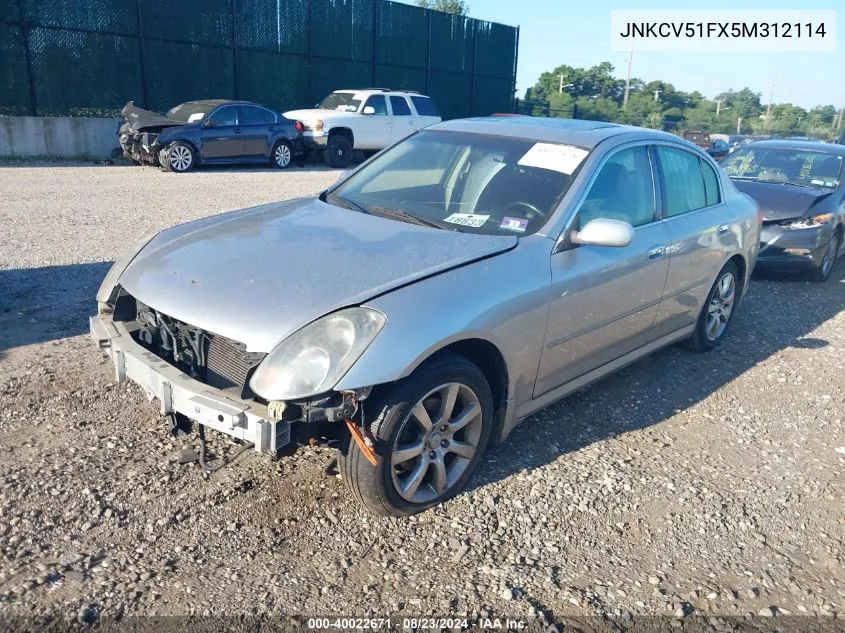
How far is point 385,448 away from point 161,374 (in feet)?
3.27

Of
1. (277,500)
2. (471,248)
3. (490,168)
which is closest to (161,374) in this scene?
(277,500)

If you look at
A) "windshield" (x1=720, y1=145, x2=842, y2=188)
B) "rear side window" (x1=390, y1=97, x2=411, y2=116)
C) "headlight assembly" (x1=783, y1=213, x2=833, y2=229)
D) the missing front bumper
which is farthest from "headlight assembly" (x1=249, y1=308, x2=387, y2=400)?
"rear side window" (x1=390, y1=97, x2=411, y2=116)

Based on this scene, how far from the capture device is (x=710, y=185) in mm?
5465

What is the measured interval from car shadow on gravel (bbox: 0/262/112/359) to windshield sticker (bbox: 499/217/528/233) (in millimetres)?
3148

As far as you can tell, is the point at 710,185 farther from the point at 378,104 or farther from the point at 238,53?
the point at 238,53

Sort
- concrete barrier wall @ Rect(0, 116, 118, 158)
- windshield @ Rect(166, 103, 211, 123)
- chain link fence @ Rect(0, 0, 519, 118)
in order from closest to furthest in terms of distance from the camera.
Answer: windshield @ Rect(166, 103, 211, 123) → concrete barrier wall @ Rect(0, 116, 118, 158) → chain link fence @ Rect(0, 0, 519, 118)

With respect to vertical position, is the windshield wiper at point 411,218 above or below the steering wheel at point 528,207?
below

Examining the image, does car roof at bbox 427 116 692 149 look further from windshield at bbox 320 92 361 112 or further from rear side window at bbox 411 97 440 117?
rear side window at bbox 411 97 440 117

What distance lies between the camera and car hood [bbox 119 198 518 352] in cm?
300

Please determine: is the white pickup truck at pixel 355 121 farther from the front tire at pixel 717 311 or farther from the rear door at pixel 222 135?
the front tire at pixel 717 311

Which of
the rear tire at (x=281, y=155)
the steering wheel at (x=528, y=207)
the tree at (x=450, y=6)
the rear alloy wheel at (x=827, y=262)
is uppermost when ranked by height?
the tree at (x=450, y=6)

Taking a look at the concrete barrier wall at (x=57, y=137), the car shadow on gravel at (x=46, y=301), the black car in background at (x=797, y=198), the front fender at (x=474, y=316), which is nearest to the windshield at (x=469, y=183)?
the front fender at (x=474, y=316)

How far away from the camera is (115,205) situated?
35.1 feet

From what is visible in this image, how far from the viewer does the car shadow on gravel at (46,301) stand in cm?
508
